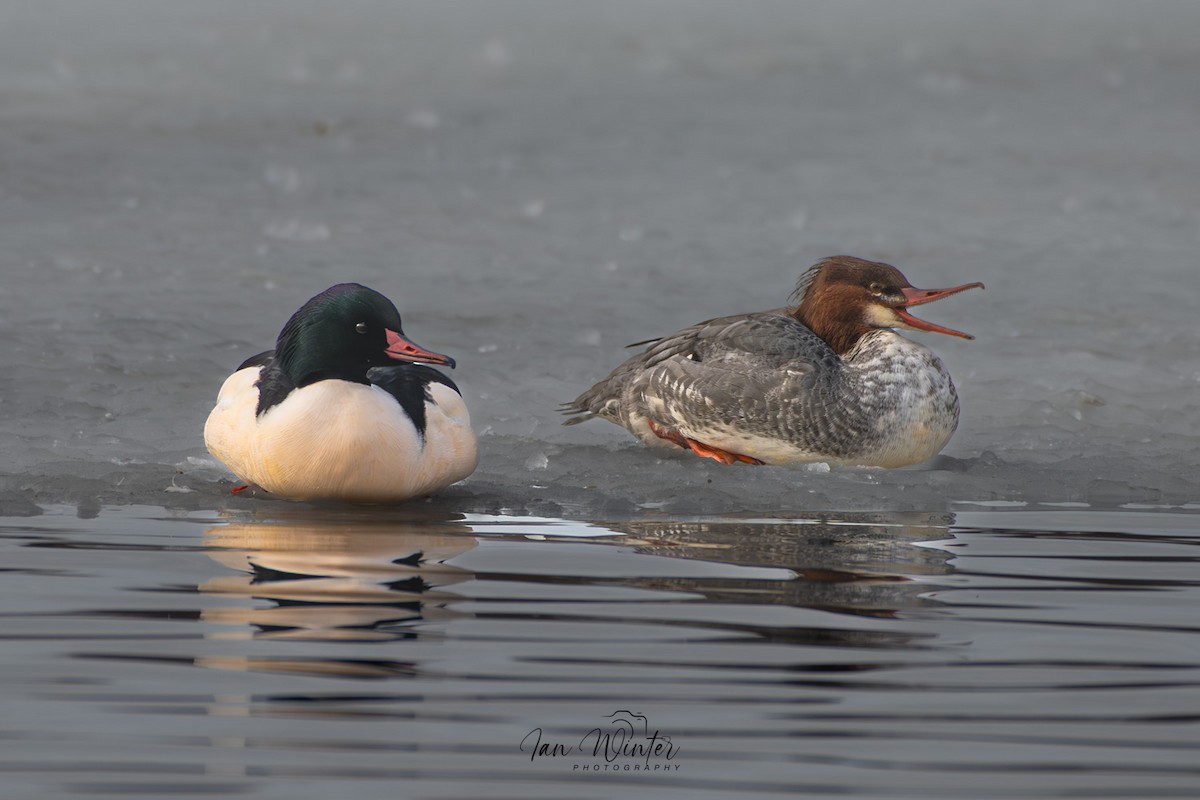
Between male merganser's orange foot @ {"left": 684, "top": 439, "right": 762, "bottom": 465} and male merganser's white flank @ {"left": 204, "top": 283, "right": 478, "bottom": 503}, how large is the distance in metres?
1.47

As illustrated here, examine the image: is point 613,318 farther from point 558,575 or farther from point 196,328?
point 558,575

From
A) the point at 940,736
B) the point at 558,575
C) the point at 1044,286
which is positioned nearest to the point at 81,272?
the point at 1044,286

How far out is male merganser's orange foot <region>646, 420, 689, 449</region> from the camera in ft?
23.9

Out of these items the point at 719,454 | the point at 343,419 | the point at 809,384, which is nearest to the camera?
the point at 343,419

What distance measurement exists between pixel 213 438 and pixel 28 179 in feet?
25.4

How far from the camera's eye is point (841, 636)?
3627 millimetres

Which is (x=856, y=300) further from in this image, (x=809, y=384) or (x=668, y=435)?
(x=668, y=435)

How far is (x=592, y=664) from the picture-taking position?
339cm

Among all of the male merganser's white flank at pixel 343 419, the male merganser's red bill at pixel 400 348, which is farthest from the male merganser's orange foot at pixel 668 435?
the male merganser's red bill at pixel 400 348

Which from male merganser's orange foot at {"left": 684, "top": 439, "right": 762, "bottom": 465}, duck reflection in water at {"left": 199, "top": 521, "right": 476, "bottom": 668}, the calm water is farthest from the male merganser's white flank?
male merganser's orange foot at {"left": 684, "top": 439, "right": 762, "bottom": 465}

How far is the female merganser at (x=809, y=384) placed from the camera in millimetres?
6816

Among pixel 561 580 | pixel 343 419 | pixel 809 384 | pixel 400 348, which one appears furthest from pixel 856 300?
pixel 561 580

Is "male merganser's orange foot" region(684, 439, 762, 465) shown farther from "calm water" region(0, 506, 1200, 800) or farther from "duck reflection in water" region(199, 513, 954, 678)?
"calm water" region(0, 506, 1200, 800)
